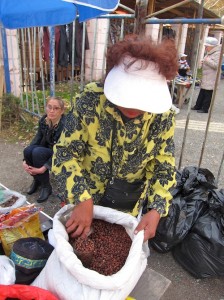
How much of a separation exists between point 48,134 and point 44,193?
0.61m

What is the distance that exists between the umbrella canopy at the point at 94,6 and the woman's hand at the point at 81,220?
47.3 inches

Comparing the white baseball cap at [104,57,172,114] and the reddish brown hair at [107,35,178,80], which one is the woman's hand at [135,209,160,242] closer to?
the white baseball cap at [104,57,172,114]

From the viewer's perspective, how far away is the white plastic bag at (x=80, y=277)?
1159mm

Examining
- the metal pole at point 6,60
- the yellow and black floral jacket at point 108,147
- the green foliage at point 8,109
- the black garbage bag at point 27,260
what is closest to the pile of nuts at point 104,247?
the yellow and black floral jacket at point 108,147

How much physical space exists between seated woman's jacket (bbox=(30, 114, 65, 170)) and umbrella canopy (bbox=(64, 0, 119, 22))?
3.41ft

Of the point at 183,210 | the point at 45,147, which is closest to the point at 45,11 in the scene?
the point at 45,147

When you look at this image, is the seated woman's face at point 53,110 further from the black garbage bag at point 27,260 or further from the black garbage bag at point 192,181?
the black garbage bag at point 27,260

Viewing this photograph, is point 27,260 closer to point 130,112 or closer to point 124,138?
point 124,138

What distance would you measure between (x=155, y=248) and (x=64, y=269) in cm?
121

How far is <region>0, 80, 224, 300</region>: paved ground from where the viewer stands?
2.06m

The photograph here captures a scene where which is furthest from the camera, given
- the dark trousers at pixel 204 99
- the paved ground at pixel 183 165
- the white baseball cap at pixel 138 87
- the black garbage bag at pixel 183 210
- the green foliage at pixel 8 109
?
the dark trousers at pixel 204 99

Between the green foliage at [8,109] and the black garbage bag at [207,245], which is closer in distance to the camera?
the black garbage bag at [207,245]

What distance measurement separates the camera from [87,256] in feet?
4.26

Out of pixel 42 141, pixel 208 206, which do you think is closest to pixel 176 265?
pixel 208 206
